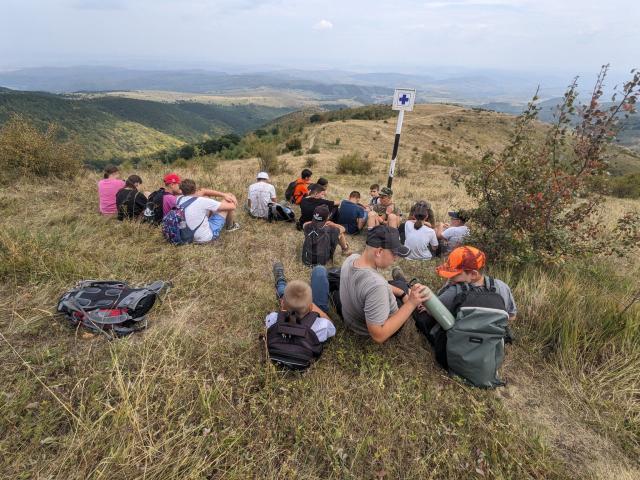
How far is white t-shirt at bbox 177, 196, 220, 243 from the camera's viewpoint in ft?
16.8

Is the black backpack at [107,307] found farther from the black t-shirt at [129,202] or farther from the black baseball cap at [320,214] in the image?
the black t-shirt at [129,202]

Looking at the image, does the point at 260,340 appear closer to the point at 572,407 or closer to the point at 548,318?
the point at 572,407

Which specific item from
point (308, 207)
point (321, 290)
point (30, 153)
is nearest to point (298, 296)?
point (321, 290)

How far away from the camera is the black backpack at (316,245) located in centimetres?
490

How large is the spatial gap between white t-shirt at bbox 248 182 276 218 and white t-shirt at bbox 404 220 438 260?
2937 mm

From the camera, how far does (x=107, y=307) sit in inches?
124

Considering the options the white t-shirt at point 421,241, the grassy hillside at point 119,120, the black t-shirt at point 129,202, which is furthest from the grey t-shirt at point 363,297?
the grassy hillside at point 119,120

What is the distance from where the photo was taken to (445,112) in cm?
4919

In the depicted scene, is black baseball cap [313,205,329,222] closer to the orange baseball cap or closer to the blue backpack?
the blue backpack

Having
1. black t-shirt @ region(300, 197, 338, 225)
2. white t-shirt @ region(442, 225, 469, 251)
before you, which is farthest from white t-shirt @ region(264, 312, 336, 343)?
white t-shirt @ region(442, 225, 469, 251)

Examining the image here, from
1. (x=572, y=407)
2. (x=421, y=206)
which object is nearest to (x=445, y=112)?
(x=421, y=206)

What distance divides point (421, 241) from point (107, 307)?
4643mm

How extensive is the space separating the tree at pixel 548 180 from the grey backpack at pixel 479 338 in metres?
1.95

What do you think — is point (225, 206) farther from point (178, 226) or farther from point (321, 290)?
point (321, 290)
